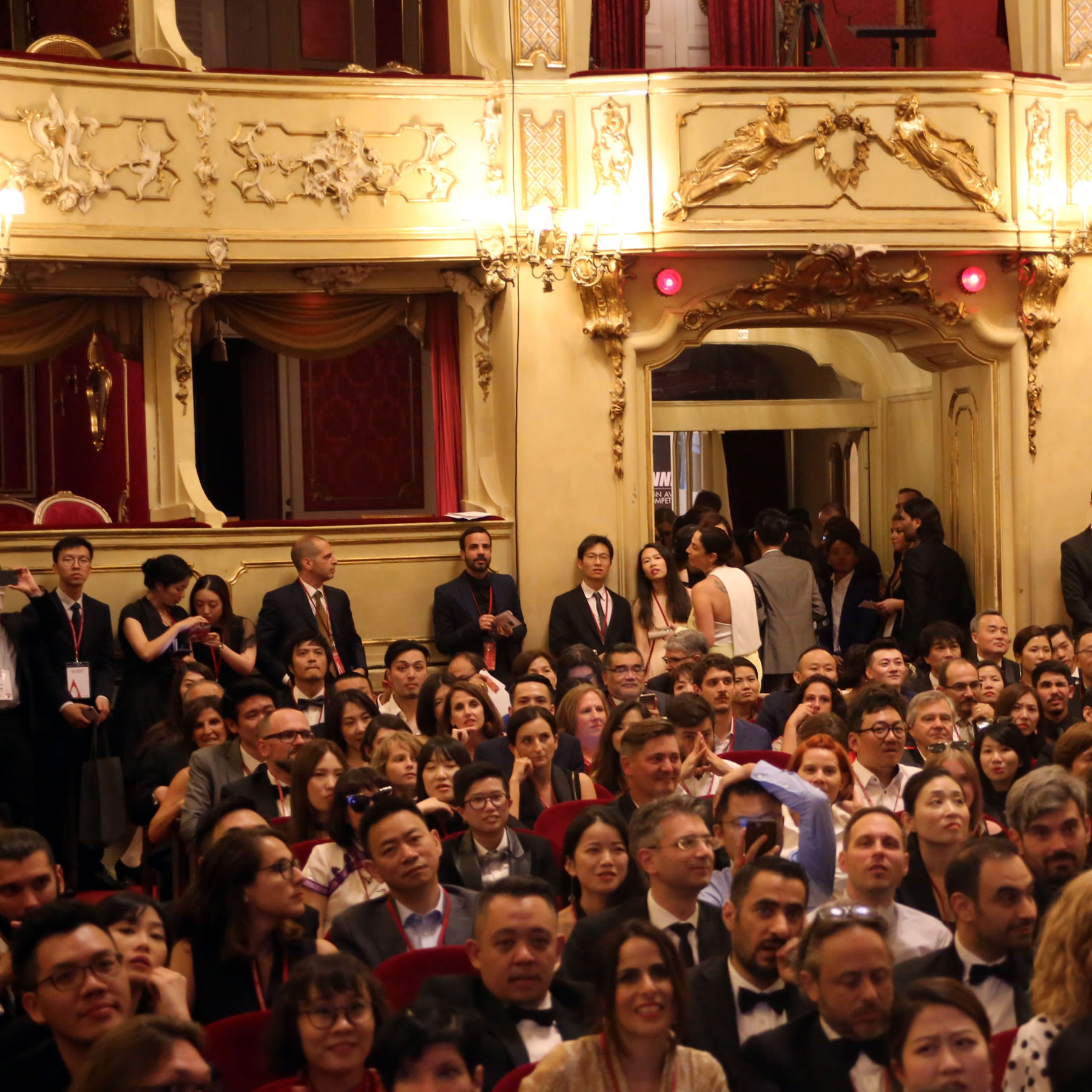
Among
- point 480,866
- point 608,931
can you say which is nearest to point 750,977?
point 608,931

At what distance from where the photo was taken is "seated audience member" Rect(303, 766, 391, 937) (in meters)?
4.71

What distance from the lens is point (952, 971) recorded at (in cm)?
384

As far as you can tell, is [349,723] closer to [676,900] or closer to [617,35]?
[676,900]

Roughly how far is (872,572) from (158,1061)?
7.36m

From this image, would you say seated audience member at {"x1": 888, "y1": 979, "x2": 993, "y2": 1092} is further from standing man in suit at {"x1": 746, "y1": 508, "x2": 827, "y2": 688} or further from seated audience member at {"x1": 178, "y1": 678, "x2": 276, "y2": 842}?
standing man in suit at {"x1": 746, "y1": 508, "x2": 827, "y2": 688}

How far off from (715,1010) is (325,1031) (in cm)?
87

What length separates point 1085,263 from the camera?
31.9ft

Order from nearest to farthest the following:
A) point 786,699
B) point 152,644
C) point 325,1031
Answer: point 325,1031, point 786,699, point 152,644

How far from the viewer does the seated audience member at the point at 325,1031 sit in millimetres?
3287

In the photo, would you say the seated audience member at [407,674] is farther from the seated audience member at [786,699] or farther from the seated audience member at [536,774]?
the seated audience member at [536,774]

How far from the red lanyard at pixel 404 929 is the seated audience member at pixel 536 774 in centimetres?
122

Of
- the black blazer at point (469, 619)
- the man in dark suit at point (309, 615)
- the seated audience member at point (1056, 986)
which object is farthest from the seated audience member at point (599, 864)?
the black blazer at point (469, 619)

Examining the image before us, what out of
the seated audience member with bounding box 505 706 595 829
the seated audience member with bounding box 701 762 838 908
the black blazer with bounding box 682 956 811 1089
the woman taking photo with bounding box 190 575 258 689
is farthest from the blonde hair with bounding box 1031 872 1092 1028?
the woman taking photo with bounding box 190 575 258 689

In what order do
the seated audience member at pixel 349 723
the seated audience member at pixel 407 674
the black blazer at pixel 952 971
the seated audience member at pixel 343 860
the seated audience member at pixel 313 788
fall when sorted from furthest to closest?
1. the seated audience member at pixel 407 674
2. the seated audience member at pixel 349 723
3. the seated audience member at pixel 313 788
4. the seated audience member at pixel 343 860
5. the black blazer at pixel 952 971
